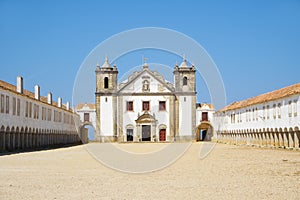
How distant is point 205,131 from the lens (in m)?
65.6

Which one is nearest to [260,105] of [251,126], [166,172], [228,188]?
[251,126]

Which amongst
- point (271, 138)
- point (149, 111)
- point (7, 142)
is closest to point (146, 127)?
point (149, 111)

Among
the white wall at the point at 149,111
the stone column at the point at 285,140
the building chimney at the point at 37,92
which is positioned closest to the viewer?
the stone column at the point at 285,140

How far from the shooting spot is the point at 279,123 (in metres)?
33.7

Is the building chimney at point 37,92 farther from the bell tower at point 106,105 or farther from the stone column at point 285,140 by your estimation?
the stone column at point 285,140

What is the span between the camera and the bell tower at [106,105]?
164ft

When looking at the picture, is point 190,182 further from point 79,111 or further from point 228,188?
point 79,111

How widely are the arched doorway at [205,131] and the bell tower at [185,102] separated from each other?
9516 millimetres

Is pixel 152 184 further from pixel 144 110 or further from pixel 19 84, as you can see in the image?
pixel 144 110

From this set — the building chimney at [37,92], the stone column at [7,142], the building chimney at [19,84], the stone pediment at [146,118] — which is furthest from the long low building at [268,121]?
the building chimney at [37,92]

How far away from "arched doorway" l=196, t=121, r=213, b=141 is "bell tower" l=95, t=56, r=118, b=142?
48.1 feet

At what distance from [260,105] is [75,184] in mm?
31662

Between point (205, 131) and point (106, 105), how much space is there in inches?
812

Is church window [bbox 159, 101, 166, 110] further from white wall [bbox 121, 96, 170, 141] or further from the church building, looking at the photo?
white wall [bbox 121, 96, 170, 141]
